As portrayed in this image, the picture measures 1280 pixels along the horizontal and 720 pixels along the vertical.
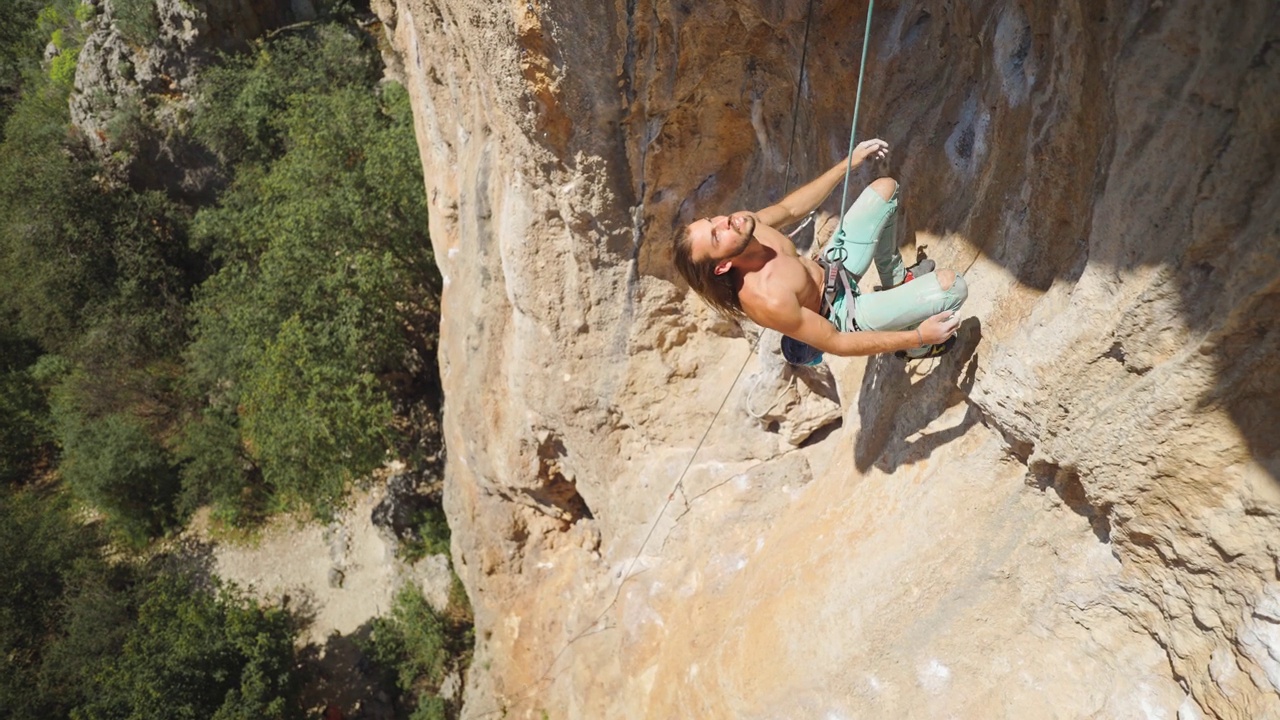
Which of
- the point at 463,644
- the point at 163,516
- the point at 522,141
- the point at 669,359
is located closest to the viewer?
the point at 522,141

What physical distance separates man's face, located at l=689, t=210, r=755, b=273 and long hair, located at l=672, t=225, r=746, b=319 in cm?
4

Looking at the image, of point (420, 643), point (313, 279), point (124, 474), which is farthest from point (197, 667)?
point (313, 279)

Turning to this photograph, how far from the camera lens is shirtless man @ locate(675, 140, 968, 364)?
119 inches

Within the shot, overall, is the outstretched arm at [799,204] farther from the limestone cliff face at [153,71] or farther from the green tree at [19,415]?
the green tree at [19,415]

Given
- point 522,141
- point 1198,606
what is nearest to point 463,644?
point 522,141

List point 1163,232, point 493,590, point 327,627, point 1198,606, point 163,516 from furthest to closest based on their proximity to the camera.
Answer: point 163,516
point 327,627
point 493,590
point 1198,606
point 1163,232

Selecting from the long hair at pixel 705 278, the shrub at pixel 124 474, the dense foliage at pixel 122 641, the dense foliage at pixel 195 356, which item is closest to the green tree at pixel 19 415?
the dense foliage at pixel 195 356

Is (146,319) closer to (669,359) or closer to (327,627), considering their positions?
(327,627)

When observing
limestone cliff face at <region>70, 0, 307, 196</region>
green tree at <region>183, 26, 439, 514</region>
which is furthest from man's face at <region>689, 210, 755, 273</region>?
limestone cliff face at <region>70, 0, 307, 196</region>

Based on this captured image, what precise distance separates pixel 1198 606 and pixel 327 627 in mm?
11280

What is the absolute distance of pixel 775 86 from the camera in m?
4.39

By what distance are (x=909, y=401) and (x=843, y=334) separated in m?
0.76

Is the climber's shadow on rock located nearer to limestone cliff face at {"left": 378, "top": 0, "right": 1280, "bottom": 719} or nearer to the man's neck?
limestone cliff face at {"left": 378, "top": 0, "right": 1280, "bottom": 719}

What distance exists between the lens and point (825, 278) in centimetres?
343
